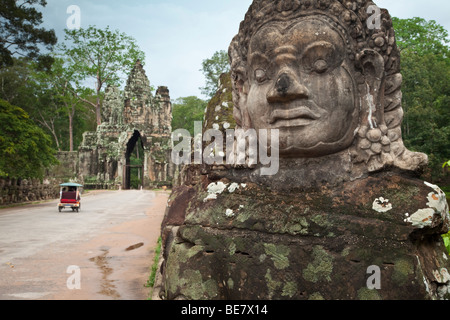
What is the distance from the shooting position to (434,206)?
6.91ft

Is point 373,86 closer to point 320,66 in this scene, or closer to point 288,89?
point 320,66

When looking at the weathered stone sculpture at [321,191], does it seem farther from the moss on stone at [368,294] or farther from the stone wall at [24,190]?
the stone wall at [24,190]

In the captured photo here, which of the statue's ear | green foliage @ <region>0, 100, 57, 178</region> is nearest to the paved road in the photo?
the statue's ear

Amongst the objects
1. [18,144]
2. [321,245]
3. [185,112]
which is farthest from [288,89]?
[185,112]

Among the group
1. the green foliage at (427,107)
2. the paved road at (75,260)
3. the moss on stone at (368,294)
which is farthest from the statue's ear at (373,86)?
the green foliage at (427,107)

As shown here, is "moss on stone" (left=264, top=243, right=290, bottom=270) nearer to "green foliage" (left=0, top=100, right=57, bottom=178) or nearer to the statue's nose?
the statue's nose

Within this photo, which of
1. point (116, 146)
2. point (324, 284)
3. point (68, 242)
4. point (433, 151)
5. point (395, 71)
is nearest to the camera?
point (324, 284)

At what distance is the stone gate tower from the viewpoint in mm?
32062

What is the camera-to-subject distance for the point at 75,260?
228 inches

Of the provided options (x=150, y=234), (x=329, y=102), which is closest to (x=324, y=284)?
(x=329, y=102)

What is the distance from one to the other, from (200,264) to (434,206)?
49.8 inches

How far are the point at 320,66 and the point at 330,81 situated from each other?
0.10 metres

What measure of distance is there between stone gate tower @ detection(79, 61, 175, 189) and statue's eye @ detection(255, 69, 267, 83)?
29.7 m

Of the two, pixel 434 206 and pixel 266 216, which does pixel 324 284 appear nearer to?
pixel 266 216
